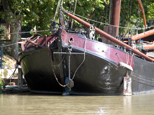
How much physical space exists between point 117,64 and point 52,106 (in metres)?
3.24

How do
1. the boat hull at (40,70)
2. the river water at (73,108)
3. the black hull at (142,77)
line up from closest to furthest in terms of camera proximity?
the river water at (73,108), the boat hull at (40,70), the black hull at (142,77)

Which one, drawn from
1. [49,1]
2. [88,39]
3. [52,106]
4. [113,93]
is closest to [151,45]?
[113,93]

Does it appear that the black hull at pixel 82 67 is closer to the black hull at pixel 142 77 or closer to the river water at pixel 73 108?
the black hull at pixel 142 77

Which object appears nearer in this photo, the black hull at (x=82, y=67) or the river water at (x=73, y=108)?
the river water at (x=73, y=108)

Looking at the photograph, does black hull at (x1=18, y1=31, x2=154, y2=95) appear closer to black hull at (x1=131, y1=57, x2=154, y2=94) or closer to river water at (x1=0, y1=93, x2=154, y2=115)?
black hull at (x1=131, y1=57, x2=154, y2=94)

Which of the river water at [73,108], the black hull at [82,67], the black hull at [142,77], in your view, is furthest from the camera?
the black hull at [142,77]

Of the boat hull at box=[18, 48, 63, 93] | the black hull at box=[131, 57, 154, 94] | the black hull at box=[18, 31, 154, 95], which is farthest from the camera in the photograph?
the black hull at box=[131, 57, 154, 94]

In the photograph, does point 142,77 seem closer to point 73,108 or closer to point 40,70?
point 40,70

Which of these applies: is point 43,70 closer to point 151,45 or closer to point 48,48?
point 48,48

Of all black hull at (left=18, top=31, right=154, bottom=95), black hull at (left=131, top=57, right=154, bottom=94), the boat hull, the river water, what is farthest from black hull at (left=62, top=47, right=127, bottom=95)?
the river water

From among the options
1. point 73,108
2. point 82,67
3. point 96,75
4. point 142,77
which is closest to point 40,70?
point 82,67

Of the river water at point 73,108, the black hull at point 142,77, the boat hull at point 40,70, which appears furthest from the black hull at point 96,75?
the river water at point 73,108

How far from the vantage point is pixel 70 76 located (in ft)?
34.5

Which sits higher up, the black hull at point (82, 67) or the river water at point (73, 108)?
the black hull at point (82, 67)
